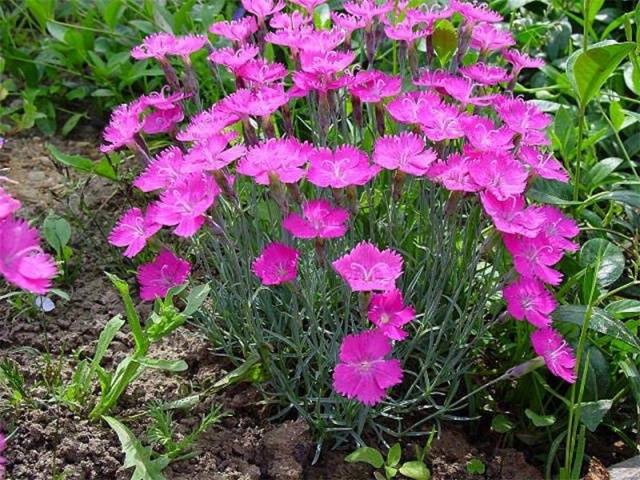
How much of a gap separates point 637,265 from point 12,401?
1.19 m

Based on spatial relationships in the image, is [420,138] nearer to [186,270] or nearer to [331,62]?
[331,62]

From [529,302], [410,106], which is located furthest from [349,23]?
[529,302]

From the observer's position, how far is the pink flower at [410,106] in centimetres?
148

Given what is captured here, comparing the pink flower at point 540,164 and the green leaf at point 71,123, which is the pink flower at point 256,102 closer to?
the pink flower at point 540,164

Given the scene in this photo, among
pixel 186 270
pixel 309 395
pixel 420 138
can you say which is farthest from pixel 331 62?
pixel 309 395

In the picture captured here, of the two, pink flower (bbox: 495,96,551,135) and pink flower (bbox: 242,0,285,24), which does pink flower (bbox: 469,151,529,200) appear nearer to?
pink flower (bbox: 495,96,551,135)

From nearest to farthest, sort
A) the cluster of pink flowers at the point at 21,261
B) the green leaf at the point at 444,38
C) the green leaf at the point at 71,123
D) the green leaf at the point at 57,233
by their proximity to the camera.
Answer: the cluster of pink flowers at the point at 21,261 → the green leaf at the point at 444,38 → the green leaf at the point at 57,233 → the green leaf at the point at 71,123

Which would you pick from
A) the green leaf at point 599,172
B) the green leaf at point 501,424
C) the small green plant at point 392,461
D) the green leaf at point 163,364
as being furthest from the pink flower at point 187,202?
the green leaf at point 599,172

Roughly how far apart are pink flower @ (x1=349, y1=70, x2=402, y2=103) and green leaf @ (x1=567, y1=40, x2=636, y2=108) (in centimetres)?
32

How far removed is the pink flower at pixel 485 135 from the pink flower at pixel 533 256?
14cm

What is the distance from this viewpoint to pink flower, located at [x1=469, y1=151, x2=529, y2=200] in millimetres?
1361

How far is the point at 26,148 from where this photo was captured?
2473 mm

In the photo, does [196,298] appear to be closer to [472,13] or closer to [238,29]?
[238,29]

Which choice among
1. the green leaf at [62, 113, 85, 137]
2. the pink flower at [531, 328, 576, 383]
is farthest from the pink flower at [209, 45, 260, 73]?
the green leaf at [62, 113, 85, 137]
